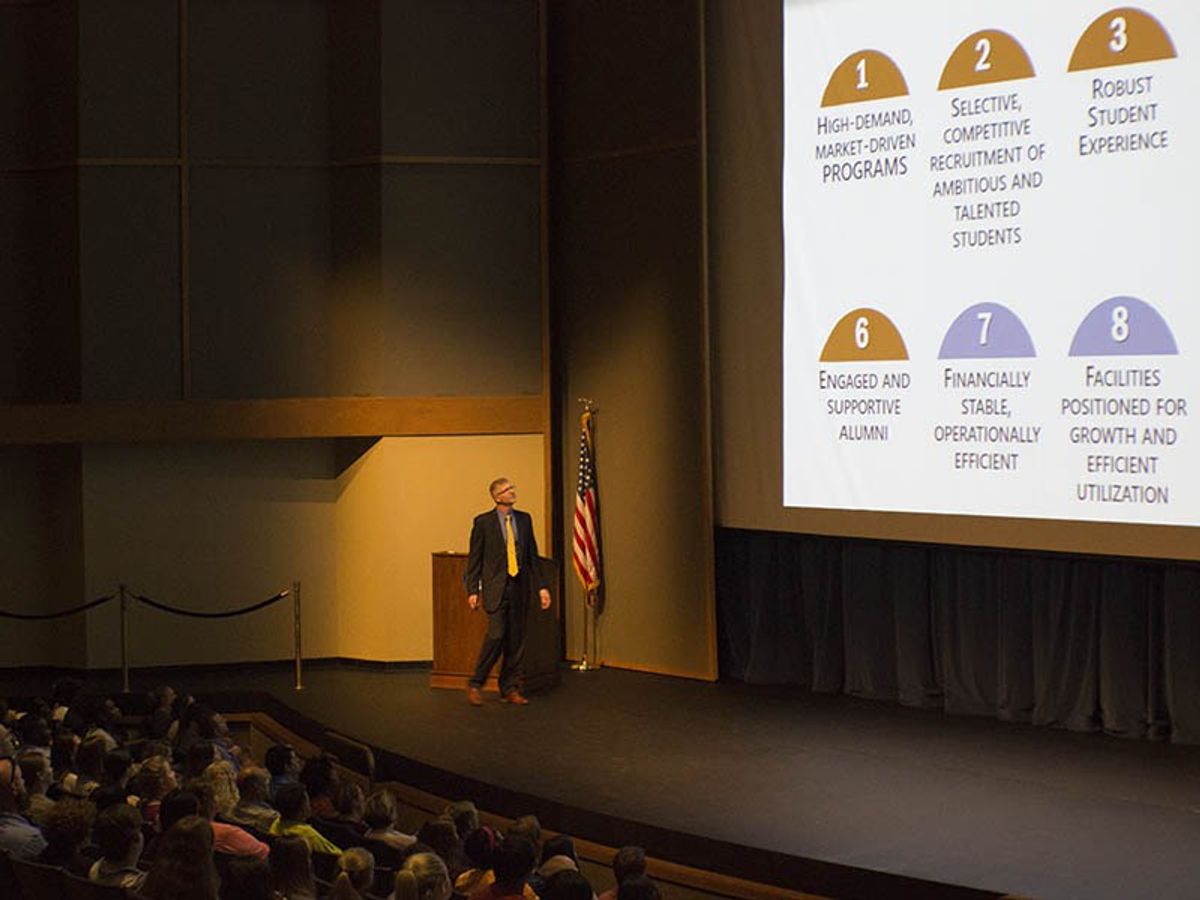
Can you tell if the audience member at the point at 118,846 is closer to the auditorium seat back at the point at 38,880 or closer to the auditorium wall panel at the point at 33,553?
the auditorium seat back at the point at 38,880

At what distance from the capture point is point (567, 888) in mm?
4363

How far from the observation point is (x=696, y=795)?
7.92 m

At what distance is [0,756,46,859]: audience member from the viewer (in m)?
5.51

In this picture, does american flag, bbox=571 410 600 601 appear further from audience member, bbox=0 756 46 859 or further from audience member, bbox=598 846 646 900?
audience member, bbox=598 846 646 900

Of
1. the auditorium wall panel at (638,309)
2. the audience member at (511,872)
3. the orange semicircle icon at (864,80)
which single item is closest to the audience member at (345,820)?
the audience member at (511,872)

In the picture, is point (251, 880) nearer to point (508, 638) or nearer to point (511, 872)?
point (511, 872)

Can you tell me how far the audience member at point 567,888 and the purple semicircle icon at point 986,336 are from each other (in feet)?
15.7

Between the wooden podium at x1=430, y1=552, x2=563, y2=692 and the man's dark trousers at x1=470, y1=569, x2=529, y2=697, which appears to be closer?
the man's dark trousers at x1=470, y1=569, x2=529, y2=697

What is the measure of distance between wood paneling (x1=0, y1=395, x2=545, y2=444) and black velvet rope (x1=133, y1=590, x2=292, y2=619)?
1051 millimetres

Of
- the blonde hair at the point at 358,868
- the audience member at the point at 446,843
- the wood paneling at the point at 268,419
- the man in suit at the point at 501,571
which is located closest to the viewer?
the blonde hair at the point at 358,868

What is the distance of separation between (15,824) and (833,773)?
385 centimetres

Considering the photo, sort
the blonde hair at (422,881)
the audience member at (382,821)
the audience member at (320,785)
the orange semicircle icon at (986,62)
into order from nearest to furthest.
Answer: the blonde hair at (422,881) → the audience member at (382,821) → the audience member at (320,785) → the orange semicircle icon at (986,62)

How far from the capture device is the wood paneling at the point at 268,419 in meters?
11.8

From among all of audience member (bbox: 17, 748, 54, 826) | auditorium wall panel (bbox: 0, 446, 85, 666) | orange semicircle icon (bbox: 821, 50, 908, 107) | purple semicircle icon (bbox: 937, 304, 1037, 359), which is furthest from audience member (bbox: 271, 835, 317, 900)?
auditorium wall panel (bbox: 0, 446, 85, 666)
